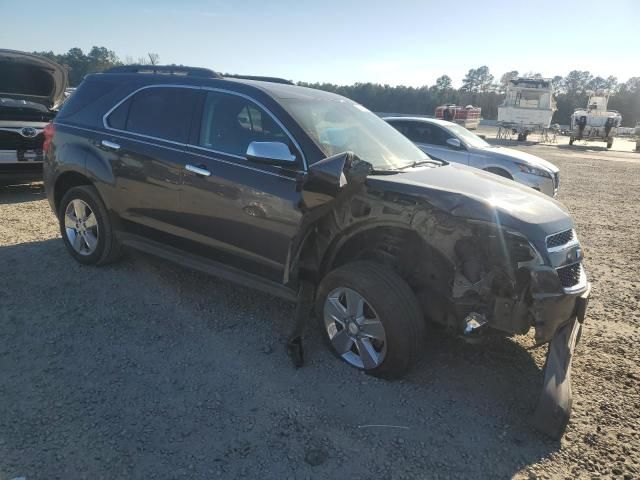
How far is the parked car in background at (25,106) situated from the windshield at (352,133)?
5.71 m

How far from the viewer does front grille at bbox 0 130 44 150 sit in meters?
7.23

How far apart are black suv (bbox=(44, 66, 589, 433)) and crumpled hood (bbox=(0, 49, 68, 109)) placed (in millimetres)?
4224

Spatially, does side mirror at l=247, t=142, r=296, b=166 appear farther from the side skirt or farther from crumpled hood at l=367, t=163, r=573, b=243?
the side skirt

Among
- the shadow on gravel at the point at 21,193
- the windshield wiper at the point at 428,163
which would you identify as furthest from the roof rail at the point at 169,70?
the shadow on gravel at the point at 21,193

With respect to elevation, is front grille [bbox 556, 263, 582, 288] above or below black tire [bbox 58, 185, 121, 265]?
above

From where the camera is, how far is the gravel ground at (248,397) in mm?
2525

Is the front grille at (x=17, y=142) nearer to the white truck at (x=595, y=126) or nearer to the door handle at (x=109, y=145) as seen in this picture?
the door handle at (x=109, y=145)

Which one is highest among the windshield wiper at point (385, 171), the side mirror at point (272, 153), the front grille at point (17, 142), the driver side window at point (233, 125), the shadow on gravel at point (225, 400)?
the driver side window at point (233, 125)

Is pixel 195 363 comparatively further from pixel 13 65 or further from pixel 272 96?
pixel 13 65

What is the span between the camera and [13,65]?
313 inches

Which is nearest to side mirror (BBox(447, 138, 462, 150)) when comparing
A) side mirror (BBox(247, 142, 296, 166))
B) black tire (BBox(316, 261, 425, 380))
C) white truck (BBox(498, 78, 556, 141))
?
side mirror (BBox(247, 142, 296, 166))

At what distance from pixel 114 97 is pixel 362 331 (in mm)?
3389

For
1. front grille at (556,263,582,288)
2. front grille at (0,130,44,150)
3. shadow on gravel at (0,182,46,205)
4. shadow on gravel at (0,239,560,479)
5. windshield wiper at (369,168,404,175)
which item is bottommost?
shadow on gravel at (0,239,560,479)

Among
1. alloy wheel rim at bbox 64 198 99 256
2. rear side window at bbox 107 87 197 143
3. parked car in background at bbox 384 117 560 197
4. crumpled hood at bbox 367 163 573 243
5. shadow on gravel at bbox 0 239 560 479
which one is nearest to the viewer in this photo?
shadow on gravel at bbox 0 239 560 479
